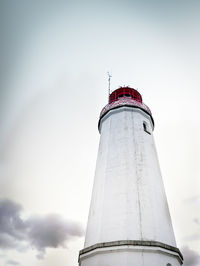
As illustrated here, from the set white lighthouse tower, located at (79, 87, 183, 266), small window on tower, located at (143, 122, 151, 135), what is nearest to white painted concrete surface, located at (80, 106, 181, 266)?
white lighthouse tower, located at (79, 87, 183, 266)

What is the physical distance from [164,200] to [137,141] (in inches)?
167

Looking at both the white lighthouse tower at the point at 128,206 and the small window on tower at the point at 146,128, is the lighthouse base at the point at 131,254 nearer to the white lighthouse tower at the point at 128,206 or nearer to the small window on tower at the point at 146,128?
the white lighthouse tower at the point at 128,206

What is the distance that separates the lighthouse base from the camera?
34.0 feet

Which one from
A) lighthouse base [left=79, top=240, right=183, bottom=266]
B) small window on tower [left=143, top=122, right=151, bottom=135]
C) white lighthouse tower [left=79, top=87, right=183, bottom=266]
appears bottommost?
lighthouse base [left=79, top=240, right=183, bottom=266]

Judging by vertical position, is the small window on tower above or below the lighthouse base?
above

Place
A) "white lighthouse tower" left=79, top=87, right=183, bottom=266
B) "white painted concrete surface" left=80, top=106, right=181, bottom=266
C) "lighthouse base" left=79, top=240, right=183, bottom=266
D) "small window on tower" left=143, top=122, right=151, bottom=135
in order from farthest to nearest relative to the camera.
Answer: "small window on tower" left=143, top=122, right=151, bottom=135, "white painted concrete surface" left=80, top=106, right=181, bottom=266, "white lighthouse tower" left=79, top=87, right=183, bottom=266, "lighthouse base" left=79, top=240, right=183, bottom=266

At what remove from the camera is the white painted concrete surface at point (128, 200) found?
1088 centimetres

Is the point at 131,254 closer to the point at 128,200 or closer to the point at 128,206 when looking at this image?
the point at 128,206

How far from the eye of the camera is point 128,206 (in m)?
12.2

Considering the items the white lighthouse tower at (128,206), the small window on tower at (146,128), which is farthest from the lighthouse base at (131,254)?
the small window on tower at (146,128)

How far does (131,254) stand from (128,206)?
246 cm

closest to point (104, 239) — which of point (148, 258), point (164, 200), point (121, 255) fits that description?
point (121, 255)

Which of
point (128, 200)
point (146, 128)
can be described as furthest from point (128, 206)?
point (146, 128)

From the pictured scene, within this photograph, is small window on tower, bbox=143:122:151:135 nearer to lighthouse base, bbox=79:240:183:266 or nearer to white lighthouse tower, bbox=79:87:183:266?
white lighthouse tower, bbox=79:87:183:266
